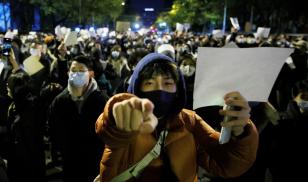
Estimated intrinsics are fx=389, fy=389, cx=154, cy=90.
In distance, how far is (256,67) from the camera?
6.31ft

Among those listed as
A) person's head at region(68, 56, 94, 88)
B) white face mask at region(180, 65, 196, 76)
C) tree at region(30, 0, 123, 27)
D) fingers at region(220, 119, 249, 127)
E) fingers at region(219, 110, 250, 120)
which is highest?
tree at region(30, 0, 123, 27)

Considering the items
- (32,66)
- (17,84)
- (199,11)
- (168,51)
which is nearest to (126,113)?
(17,84)

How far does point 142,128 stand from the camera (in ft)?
4.57

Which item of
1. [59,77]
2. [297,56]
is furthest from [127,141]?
[297,56]

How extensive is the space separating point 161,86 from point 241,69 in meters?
0.42

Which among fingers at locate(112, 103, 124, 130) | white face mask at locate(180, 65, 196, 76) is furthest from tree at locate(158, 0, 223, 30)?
fingers at locate(112, 103, 124, 130)

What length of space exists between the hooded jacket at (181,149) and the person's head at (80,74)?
217cm

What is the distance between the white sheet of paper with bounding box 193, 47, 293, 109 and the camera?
192 centimetres

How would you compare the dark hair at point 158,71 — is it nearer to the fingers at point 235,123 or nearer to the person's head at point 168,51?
the fingers at point 235,123

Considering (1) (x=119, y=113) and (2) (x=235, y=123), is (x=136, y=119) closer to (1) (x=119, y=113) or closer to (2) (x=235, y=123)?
(1) (x=119, y=113)

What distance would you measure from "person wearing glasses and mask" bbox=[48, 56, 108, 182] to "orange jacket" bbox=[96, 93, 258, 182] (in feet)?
6.58

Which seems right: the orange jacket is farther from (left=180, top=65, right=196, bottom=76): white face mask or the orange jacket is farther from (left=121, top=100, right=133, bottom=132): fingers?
(left=180, top=65, right=196, bottom=76): white face mask

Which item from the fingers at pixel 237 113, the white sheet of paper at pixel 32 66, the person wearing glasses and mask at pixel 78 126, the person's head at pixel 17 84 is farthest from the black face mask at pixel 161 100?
the white sheet of paper at pixel 32 66

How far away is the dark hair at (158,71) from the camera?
6.86 feet
